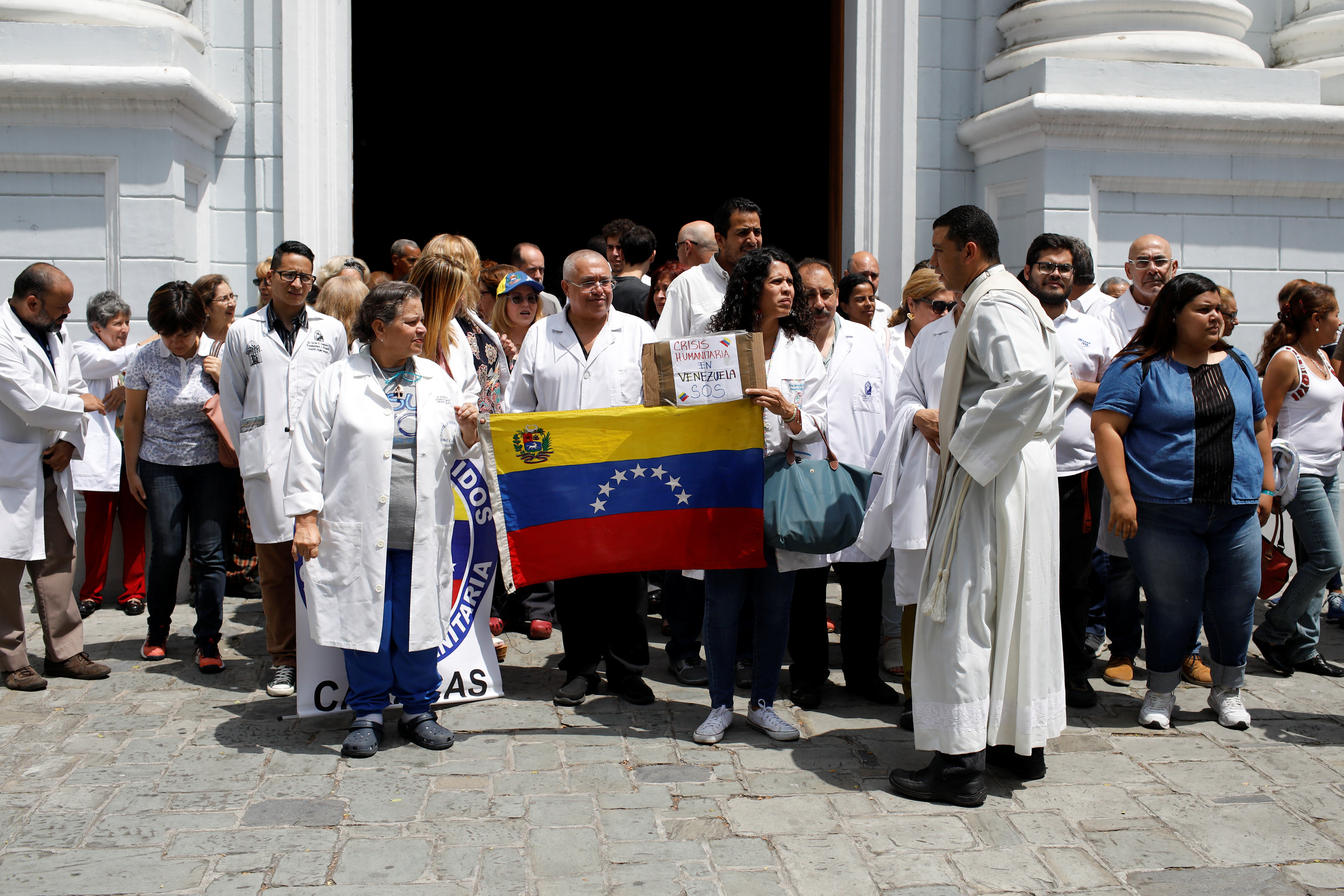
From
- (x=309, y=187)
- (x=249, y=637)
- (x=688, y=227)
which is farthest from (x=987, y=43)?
(x=249, y=637)

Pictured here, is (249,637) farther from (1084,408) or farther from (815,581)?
(1084,408)

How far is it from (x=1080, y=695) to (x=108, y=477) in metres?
5.19

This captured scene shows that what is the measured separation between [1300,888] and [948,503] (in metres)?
1.54

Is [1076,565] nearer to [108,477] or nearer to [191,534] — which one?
[191,534]

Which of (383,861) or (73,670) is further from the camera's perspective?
(73,670)

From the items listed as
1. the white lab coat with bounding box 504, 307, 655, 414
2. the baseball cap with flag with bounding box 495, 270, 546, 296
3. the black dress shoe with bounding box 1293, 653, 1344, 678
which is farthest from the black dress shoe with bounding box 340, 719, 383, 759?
the black dress shoe with bounding box 1293, 653, 1344, 678

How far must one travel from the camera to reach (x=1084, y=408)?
531cm

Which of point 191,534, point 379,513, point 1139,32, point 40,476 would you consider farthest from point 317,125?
point 1139,32

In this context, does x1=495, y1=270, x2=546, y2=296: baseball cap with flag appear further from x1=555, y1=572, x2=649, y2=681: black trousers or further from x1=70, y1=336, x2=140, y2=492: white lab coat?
x1=70, y1=336, x2=140, y2=492: white lab coat

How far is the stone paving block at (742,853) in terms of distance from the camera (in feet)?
11.5

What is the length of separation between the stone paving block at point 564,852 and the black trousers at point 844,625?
5.11 feet

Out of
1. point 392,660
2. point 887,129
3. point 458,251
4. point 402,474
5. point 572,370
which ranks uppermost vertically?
point 887,129

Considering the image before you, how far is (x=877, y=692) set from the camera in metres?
5.10

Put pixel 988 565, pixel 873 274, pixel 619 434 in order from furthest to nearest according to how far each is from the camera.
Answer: pixel 873 274
pixel 619 434
pixel 988 565
